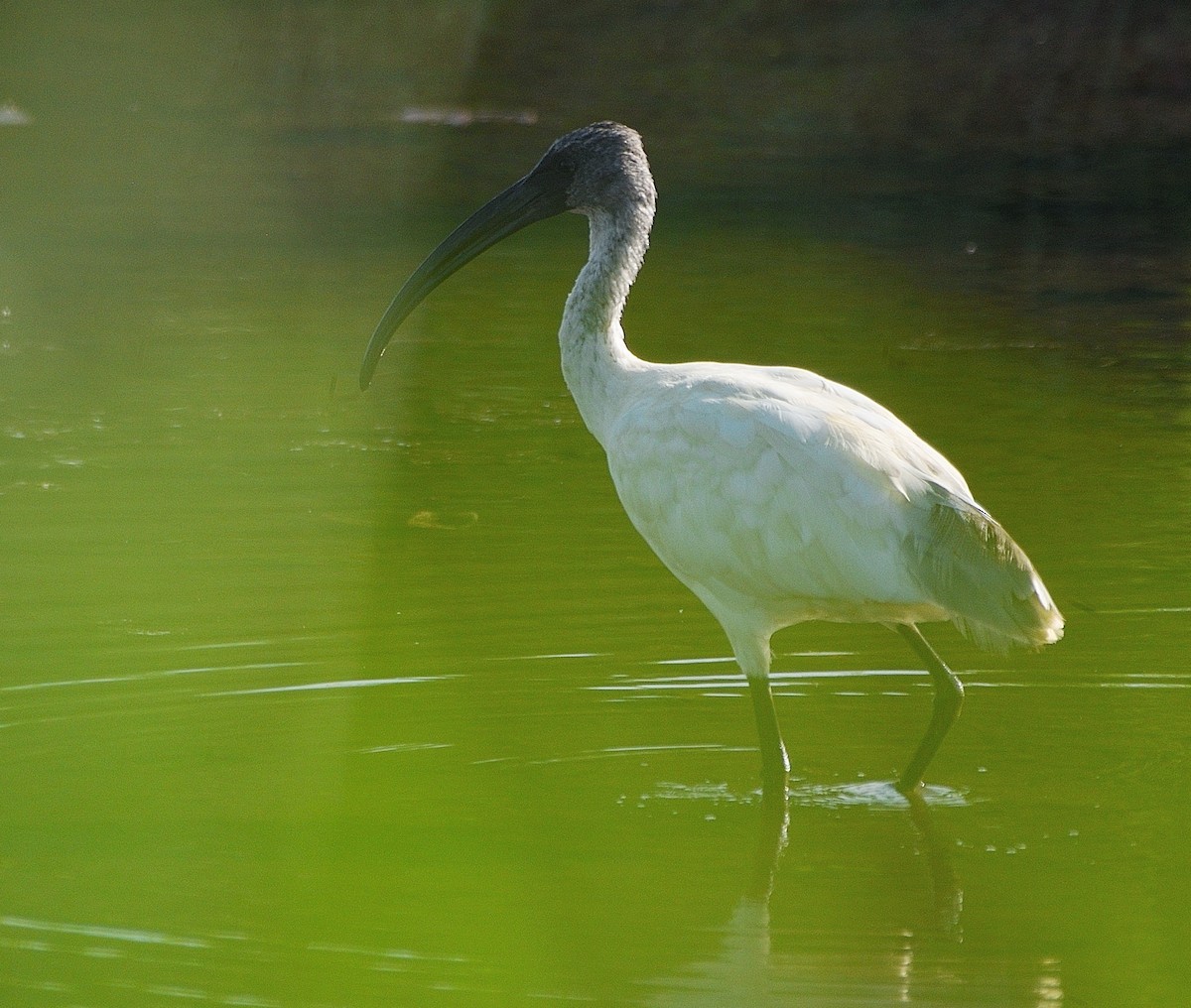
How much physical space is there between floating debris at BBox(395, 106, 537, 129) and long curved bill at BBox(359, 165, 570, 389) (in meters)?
17.6

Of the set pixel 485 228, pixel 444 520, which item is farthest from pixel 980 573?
pixel 444 520

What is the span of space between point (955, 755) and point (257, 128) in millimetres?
20476

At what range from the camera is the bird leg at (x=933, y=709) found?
6.05 meters

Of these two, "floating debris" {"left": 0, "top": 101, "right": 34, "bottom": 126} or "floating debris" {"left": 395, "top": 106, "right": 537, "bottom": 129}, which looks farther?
"floating debris" {"left": 0, "top": 101, "right": 34, "bottom": 126}

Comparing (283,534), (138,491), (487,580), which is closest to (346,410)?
(138,491)

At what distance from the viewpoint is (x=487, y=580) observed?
8125mm

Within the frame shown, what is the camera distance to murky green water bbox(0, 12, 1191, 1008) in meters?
5.00

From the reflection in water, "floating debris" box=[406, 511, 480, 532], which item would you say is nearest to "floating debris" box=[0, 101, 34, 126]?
"floating debris" box=[406, 511, 480, 532]

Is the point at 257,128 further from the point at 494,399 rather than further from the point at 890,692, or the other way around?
the point at 890,692

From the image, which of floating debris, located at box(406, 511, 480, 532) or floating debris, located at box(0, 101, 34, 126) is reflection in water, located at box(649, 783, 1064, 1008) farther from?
floating debris, located at box(0, 101, 34, 126)

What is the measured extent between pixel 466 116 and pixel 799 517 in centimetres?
2081

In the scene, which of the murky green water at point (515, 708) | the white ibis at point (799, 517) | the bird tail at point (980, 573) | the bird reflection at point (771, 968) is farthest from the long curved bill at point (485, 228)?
the bird reflection at point (771, 968)

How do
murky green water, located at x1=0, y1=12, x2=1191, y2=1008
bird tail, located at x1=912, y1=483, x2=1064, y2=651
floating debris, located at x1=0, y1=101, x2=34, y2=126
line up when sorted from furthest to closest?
floating debris, located at x1=0, y1=101, x2=34, y2=126
bird tail, located at x1=912, y1=483, x2=1064, y2=651
murky green water, located at x1=0, y1=12, x2=1191, y2=1008

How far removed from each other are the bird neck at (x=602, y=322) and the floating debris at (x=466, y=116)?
18.1 meters
